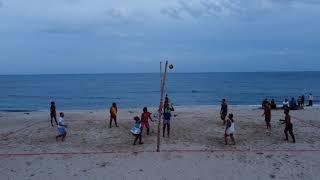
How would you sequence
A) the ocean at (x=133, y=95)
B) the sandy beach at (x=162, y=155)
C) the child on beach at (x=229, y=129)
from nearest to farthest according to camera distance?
the sandy beach at (x=162, y=155), the child on beach at (x=229, y=129), the ocean at (x=133, y=95)

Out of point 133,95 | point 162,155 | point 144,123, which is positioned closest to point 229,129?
point 162,155

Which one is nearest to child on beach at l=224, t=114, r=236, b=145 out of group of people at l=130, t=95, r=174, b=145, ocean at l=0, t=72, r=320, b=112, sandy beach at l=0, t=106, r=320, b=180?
sandy beach at l=0, t=106, r=320, b=180

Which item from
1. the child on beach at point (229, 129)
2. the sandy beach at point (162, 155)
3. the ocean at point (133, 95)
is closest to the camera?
the sandy beach at point (162, 155)

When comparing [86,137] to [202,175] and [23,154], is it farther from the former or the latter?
[202,175]

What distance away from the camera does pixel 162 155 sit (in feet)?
45.1

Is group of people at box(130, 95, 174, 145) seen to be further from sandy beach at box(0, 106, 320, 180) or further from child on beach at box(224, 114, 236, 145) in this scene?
child on beach at box(224, 114, 236, 145)

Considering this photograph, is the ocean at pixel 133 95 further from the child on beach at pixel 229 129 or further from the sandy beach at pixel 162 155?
the child on beach at pixel 229 129

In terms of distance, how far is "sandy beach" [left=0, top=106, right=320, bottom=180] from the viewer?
12055mm

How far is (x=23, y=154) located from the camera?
14039mm

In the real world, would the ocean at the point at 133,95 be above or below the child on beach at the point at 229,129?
below

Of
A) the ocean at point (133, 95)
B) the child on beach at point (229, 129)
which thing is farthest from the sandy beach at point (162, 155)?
the ocean at point (133, 95)

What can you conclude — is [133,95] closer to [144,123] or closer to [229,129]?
[144,123]

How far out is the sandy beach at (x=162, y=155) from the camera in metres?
12.1

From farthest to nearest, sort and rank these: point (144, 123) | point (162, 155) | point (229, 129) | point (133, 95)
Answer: point (133, 95) → point (144, 123) → point (229, 129) → point (162, 155)
